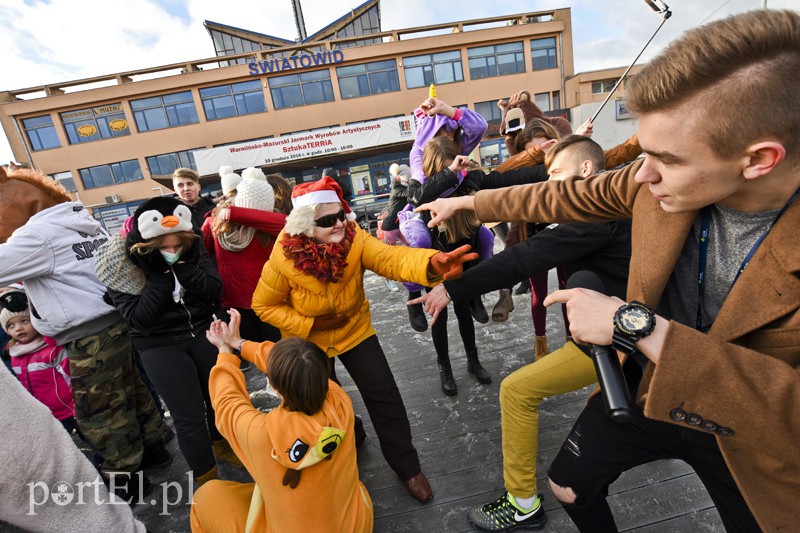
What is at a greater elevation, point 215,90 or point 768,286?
point 215,90

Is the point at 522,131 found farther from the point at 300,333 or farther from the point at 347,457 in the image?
the point at 347,457

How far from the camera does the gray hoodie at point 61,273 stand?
203cm

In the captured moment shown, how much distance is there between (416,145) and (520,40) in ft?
86.7

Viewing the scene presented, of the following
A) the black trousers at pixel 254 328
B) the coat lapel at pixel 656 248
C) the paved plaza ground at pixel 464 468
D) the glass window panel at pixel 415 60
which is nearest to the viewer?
the coat lapel at pixel 656 248

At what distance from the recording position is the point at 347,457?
5.16 ft

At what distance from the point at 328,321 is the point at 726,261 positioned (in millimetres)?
1889

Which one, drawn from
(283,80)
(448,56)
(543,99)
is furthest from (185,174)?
(543,99)

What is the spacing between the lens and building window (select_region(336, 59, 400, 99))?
77.6 feet

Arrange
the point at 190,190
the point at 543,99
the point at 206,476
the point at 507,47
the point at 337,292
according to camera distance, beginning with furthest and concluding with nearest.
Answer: the point at 543,99, the point at 507,47, the point at 190,190, the point at 206,476, the point at 337,292

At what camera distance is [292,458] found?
4.40 ft

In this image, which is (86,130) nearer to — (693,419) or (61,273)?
(61,273)

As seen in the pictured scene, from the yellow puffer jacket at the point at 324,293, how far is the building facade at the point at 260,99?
20056mm

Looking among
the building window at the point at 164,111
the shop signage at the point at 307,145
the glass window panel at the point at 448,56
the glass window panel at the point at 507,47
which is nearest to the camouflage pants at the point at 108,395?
the shop signage at the point at 307,145

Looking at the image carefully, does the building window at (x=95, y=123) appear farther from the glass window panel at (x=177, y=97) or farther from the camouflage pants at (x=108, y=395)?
the camouflage pants at (x=108, y=395)
